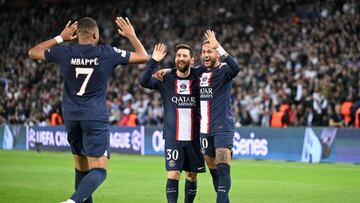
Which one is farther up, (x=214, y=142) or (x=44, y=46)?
(x=44, y=46)

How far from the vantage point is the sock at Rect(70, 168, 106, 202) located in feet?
29.0

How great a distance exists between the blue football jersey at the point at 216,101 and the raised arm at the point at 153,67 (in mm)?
701

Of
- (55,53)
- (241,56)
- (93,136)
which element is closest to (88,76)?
(55,53)

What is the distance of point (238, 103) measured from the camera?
2800 cm

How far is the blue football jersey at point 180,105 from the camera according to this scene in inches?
417

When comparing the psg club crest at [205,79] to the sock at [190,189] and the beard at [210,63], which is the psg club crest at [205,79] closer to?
the beard at [210,63]

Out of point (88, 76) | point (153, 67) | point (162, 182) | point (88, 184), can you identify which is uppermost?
point (153, 67)

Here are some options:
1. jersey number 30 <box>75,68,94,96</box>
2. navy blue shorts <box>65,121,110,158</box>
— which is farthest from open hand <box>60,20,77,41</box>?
navy blue shorts <box>65,121,110,158</box>

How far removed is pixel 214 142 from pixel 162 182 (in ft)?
19.3

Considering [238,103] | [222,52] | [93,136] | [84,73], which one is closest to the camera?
[93,136]

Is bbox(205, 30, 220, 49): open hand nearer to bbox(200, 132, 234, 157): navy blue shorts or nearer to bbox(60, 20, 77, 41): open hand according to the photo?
bbox(200, 132, 234, 157): navy blue shorts

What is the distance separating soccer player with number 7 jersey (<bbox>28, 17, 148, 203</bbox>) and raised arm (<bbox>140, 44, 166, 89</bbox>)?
37.1 inches

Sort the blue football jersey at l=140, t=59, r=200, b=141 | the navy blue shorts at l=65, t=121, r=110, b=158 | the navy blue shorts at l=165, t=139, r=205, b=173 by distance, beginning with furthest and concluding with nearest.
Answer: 1. the blue football jersey at l=140, t=59, r=200, b=141
2. the navy blue shorts at l=165, t=139, r=205, b=173
3. the navy blue shorts at l=65, t=121, r=110, b=158

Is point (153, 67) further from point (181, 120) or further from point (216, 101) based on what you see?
point (216, 101)
